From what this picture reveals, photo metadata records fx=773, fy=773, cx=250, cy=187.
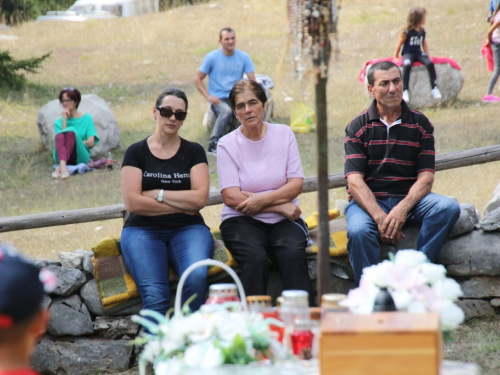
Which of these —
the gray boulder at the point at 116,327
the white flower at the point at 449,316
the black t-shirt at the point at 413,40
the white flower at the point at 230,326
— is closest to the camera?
the white flower at the point at 230,326

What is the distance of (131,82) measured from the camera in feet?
52.0

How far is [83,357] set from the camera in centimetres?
490

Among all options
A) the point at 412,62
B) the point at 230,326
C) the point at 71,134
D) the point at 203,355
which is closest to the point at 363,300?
the point at 230,326

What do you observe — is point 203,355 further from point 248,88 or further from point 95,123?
point 95,123

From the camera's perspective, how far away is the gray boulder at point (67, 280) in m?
4.96

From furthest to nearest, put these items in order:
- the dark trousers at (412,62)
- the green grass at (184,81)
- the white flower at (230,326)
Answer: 1. the dark trousers at (412,62)
2. the green grass at (184,81)
3. the white flower at (230,326)

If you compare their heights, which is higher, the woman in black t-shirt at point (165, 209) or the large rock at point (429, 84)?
the large rock at point (429, 84)

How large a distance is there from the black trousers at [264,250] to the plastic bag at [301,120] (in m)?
6.64

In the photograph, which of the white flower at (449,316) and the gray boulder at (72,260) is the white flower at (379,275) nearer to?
the white flower at (449,316)

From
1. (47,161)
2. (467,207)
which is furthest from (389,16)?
(467,207)

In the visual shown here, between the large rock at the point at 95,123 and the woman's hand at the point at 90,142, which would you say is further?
the large rock at the point at 95,123

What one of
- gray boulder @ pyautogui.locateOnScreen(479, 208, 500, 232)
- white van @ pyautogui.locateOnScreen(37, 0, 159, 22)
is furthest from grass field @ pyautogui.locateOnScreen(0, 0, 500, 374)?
white van @ pyautogui.locateOnScreen(37, 0, 159, 22)

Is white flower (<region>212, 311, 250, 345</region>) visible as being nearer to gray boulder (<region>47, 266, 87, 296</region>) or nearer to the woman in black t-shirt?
the woman in black t-shirt

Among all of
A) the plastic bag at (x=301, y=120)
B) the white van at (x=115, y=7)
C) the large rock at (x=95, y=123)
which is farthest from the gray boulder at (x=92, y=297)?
the white van at (x=115, y=7)
